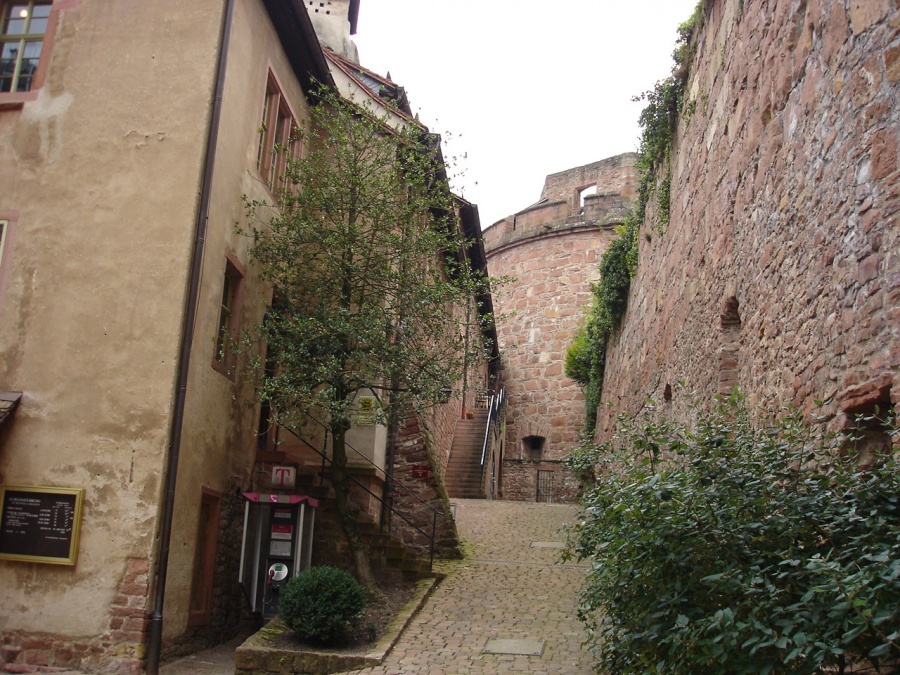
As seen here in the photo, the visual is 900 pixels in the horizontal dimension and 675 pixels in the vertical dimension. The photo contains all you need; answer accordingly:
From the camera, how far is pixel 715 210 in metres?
9.02

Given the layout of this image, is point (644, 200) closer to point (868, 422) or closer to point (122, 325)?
point (122, 325)

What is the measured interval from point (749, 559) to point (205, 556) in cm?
673

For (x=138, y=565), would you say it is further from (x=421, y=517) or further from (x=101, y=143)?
(x=421, y=517)

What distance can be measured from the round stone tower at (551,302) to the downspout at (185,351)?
17857 mm

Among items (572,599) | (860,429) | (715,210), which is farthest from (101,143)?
(860,429)

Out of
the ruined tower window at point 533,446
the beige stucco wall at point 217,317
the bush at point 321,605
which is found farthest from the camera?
the ruined tower window at point 533,446

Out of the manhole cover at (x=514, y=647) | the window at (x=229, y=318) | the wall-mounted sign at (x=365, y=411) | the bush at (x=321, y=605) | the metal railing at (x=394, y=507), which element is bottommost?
the manhole cover at (x=514, y=647)

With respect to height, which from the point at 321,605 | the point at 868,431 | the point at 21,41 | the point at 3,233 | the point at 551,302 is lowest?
the point at 321,605

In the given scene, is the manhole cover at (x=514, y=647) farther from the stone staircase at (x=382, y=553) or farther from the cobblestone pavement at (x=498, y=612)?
the stone staircase at (x=382, y=553)

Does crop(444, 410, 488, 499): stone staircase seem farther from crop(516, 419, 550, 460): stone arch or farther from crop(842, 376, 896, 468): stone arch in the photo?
crop(842, 376, 896, 468): stone arch

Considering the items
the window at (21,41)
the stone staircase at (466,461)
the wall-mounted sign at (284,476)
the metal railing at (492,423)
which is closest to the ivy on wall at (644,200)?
the metal railing at (492,423)

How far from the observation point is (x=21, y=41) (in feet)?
34.3

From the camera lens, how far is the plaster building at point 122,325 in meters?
8.76

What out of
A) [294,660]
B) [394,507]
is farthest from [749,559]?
[394,507]
